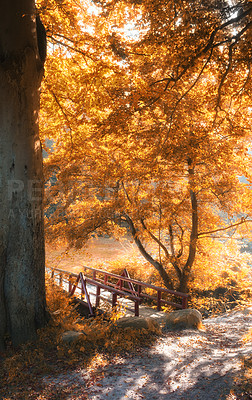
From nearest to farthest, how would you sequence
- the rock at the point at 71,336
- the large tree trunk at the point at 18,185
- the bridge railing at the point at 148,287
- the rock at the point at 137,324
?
the rock at the point at 71,336 → the large tree trunk at the point at 18,185 → the rock at the point at 137,324 → the bridge railing at the point at 148,287

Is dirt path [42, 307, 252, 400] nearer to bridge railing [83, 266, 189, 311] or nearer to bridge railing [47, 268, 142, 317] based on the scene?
bridge railing [83, 266, 189, 311]

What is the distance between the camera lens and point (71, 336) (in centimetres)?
496

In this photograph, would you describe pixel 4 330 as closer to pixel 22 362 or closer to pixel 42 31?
pixel 22 362

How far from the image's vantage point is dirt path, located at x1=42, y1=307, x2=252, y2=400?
3541 mm

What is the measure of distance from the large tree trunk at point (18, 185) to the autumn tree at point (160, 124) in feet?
4.61

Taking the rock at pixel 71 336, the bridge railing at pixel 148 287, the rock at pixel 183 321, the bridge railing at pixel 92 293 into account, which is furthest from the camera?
the bridge railing at pixel 148 287

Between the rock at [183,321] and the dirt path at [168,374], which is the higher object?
the dirt path at [168,374]

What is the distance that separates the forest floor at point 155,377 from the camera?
350 centimetres

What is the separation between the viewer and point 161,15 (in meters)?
4.85

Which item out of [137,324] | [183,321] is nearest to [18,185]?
[137,324]

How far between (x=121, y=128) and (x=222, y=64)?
219 centimetres

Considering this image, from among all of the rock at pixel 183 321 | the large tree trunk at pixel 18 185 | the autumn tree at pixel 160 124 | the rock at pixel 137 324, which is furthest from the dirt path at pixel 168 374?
the autumn tree at pixel 160 124

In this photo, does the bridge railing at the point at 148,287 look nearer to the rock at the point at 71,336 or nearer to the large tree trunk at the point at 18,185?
the rock at the point at 71,336

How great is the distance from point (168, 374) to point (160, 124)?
4.89 meters
